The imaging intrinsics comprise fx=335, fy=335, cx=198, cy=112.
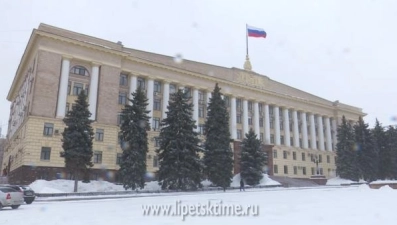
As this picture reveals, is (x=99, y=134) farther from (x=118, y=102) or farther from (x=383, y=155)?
(x=383, y=155)

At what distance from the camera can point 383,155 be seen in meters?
53.7

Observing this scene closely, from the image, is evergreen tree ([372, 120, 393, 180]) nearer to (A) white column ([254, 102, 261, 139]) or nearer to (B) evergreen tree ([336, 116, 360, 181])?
(B) evergreen tree ([336, 116, 360, 181])

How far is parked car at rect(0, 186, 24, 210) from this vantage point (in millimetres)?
16547

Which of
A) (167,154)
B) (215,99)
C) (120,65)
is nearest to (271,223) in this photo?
(167,154)

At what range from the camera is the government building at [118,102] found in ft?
115

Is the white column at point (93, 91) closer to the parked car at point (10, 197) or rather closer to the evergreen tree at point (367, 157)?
the parked car at point (10, 197)

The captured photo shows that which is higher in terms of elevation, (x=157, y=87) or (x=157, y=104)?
(x=157, y=87)

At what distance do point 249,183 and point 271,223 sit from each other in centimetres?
2794

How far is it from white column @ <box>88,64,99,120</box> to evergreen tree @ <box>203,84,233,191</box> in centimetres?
1314

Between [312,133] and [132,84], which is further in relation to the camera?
[312,133]

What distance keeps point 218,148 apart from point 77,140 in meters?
13.6

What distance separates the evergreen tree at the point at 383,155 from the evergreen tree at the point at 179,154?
3527 centimetres

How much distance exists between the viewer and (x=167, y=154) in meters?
31.3

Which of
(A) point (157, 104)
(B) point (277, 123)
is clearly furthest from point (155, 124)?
(B) point (277, 123)
